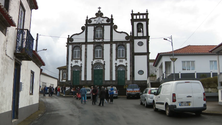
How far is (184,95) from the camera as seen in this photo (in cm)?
1126

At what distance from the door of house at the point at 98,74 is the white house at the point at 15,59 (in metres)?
27.7

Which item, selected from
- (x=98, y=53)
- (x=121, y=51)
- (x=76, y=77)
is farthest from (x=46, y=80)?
(x=121, y=51)

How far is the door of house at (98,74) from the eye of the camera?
40.9 meters

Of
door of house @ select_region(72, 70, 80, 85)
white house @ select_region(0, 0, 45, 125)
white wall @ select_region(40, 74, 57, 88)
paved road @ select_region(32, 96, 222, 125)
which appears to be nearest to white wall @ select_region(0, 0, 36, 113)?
white house @ select_region(0, 0, 45, 125)

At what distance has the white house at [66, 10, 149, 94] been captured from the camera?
40375 mm

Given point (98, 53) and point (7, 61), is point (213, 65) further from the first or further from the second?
point (7, 61)

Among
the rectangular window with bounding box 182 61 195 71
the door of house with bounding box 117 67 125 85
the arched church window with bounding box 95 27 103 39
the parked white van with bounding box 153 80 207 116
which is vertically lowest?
the parked white van with bounding box 153 80 207 116

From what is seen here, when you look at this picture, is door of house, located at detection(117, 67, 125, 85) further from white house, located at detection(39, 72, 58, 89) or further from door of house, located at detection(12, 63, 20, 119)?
door of house, located at detection(12, 63, 20, 119)

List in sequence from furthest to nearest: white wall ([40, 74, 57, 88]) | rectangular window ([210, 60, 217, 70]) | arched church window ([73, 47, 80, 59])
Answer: white wall ([40, 74, 57, 88]) → arched church window ([73, 47, 80, 59]) → rectangular window ([210, 60, 217, 70])

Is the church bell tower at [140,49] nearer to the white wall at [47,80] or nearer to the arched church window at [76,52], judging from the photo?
the arched church window at [76,52]

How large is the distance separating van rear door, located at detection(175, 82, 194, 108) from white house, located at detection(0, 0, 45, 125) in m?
7.34

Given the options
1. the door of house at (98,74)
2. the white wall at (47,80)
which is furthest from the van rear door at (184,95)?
the white wall at (47,80)

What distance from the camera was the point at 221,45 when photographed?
625 inches

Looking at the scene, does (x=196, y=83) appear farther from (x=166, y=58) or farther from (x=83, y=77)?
(x=83, y=77)
